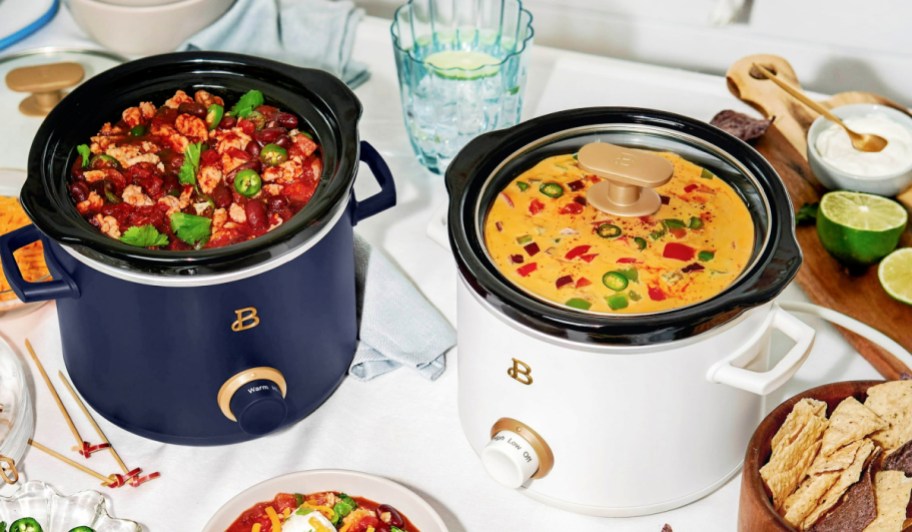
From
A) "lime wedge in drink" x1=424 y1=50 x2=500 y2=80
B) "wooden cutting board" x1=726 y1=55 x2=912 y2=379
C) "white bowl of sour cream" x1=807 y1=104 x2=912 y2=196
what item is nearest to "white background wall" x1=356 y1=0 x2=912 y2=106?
"wooden cutting board" x1=726 y1=55 x2=912 y2=379

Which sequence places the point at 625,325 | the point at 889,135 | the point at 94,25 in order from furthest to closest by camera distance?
the point at 94,25 < the point at 889,135 < the point at 625,325

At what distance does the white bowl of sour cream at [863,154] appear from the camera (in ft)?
4.91

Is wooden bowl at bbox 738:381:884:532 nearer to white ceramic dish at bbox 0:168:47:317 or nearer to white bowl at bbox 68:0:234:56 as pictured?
white ceramic dish at bbox 0:168:47:317

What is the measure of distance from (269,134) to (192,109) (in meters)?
0.11

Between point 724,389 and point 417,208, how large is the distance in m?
0.66

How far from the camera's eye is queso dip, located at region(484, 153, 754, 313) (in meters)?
1.03

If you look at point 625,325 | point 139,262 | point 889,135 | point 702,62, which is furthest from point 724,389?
point 702,62

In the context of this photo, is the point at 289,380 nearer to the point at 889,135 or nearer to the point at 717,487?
the point at 717,487

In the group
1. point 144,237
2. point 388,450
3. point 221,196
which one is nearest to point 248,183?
point 221,196

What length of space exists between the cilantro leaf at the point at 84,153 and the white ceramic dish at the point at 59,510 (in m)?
0.35

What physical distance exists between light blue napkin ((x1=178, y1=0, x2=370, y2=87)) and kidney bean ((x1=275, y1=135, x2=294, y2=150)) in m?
0.56

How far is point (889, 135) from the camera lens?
155 cm

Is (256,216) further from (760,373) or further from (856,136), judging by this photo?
(856,136)

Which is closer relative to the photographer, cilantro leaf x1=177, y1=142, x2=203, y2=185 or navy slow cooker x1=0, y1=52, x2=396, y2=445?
navy slow cooker x1=0, y1=52, x2=396, y2=445
